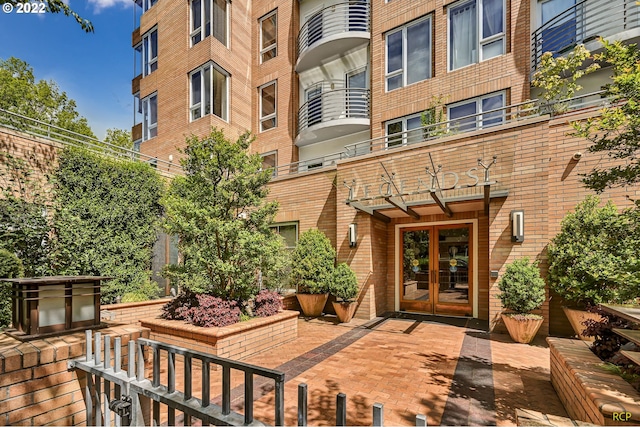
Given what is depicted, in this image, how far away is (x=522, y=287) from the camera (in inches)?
240

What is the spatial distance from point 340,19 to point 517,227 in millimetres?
10889

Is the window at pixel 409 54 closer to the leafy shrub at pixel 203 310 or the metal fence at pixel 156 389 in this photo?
the leafy shrub at pixel 203 310

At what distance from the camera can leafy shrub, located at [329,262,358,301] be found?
7848 millimetres

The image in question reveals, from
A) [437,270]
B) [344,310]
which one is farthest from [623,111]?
[437,270]

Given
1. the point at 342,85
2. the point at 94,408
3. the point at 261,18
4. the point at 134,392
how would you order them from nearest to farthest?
the point at 134,392 < the point at 94,408 < the point at 342,85 < the point at 261,18

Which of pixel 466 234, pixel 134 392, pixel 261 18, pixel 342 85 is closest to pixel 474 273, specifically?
pixel 466 234

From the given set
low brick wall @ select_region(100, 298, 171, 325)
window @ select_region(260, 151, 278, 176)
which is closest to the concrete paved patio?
low brick wall @ select_region(100, 298, 171, 325)

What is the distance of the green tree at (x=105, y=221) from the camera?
25.2ft

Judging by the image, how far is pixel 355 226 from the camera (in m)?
8.65

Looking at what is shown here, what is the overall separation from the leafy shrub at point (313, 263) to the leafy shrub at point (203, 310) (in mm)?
2916

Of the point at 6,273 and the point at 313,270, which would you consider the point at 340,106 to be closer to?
the point at 313,270

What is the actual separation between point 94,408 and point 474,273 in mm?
8352

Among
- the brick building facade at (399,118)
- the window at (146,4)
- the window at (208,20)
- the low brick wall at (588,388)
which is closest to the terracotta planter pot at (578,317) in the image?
the brick building facade at (399,118)

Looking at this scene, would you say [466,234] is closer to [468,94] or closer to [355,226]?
[355,226]
